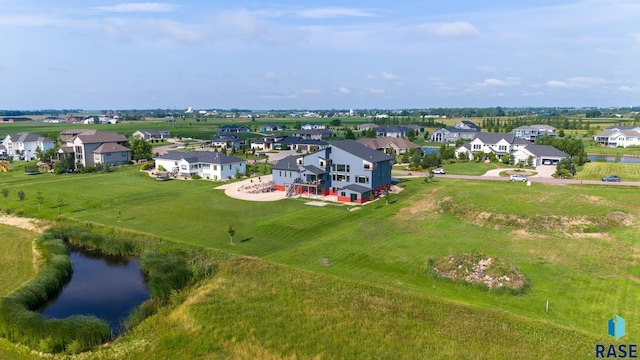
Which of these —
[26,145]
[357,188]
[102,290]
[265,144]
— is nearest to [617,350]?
[102,290]

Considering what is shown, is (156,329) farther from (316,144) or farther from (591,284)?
(316,144)

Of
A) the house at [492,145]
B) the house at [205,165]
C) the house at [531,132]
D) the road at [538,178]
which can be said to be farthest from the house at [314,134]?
the house at [205,165]

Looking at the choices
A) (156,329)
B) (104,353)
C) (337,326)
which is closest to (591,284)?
(337,326)

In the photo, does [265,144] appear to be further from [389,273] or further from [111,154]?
[389,273]

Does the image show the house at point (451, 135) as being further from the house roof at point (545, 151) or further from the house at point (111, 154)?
the house at point (111, 154)

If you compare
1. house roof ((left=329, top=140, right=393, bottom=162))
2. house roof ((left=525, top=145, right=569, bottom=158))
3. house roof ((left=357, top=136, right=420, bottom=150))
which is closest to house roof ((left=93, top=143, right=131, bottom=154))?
house roof ((left=329, top=140, right=393, bottom=162))
